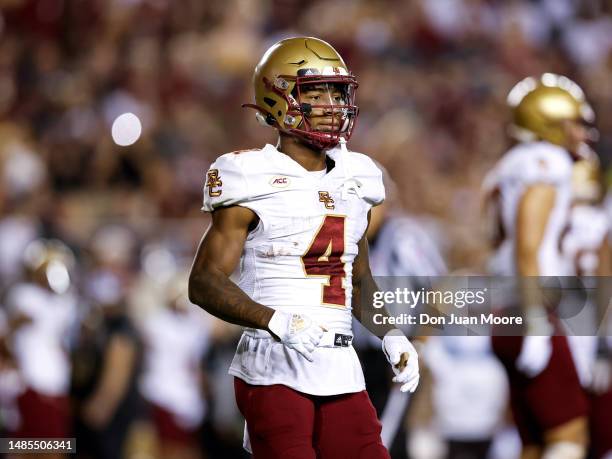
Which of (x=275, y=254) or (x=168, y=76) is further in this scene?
(x=168, y=76)

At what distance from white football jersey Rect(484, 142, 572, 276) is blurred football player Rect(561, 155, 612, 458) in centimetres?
16

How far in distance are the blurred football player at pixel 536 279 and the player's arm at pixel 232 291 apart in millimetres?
1809

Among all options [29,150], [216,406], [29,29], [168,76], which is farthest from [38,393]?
[29,29]

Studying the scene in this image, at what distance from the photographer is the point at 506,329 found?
489cm

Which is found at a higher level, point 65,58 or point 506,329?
point 65,58

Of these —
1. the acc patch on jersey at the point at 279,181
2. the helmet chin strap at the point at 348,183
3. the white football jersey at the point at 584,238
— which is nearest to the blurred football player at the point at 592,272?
the white football jersey at the point at 584,238

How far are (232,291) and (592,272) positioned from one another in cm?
256

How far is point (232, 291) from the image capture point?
3195mm

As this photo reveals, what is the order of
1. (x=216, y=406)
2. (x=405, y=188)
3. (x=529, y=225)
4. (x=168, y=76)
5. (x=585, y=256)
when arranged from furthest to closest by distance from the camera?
(x=168, y=76) → (x=405, y=188) → (x=216, y=406) → (x=585, y=256) → (x=529, y=225)

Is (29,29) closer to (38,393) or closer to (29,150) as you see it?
(29,150)

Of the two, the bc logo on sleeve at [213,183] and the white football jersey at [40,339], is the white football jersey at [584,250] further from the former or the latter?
the white football jersey at [40,339]

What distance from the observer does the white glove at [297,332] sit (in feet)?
9.95

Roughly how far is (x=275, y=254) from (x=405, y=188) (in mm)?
5896

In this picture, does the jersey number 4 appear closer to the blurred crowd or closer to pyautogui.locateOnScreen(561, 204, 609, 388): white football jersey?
pyautogui.locateOnScreen(561, 204, 609, 388): white football jersey
